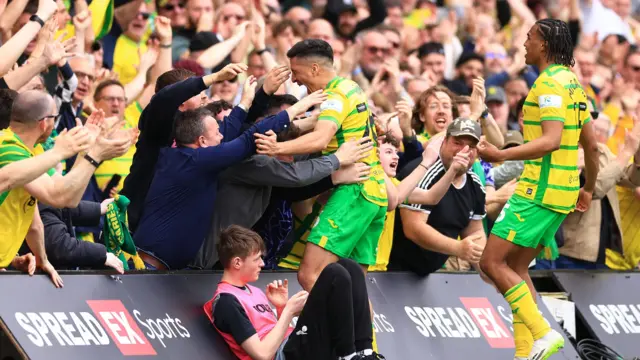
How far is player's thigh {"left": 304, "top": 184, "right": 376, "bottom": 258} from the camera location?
369 inches

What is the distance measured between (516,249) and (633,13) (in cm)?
1286

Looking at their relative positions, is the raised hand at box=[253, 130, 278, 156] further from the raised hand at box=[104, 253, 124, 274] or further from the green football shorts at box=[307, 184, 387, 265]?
the raised hand at box=[104, 253, 124, 274]

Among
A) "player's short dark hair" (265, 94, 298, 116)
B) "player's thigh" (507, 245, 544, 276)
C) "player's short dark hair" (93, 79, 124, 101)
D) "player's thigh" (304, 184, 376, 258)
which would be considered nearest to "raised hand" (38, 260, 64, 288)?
"player's thigh" (304, 184, 376, 258)

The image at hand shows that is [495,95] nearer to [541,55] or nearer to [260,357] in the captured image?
[541,55]

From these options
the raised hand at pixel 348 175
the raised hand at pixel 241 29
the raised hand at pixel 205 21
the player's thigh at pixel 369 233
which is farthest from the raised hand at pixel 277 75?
the raised hand at pixel 205 21

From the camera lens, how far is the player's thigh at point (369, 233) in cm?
956

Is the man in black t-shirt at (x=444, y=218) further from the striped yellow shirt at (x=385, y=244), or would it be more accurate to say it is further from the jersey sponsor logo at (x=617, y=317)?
the jersey sponsor logo at (x=617, y=317)

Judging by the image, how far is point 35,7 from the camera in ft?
38.6

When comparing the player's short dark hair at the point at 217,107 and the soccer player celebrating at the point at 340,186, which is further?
the player's short dark hair at the point at 217,107

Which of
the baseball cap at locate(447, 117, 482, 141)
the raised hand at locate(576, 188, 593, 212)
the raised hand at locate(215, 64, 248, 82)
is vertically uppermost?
the raised hand at locate(215, 64, 248, 82)

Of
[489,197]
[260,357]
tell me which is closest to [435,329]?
[489,197]

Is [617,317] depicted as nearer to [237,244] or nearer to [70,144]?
[237,244]

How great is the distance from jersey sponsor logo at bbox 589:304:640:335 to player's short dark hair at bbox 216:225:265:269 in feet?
14.0

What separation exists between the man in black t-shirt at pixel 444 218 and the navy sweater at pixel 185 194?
1820 millimetres
